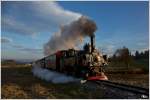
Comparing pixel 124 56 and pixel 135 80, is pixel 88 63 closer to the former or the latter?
pixel 135 80

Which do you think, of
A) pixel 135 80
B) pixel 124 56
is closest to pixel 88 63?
pixel 135 80

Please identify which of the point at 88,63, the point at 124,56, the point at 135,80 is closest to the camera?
the point at 88,63

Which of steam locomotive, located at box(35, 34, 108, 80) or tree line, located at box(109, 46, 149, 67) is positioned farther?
Answer: tree line, located at box(109, 46, 149, 67)

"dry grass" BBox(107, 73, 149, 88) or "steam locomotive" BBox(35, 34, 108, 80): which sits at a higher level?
"steam locomotive" BBox(35, 34, 108, 80)

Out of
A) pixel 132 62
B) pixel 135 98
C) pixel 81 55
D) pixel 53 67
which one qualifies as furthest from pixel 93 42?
pixel 132 62

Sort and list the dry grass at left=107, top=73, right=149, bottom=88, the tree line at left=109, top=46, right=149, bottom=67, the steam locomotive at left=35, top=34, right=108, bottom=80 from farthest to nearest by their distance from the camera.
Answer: the tree line at left=109, top=46, right=149, bottom=67 → the steam locomotive at left=35, top=34, right=108, bottom=80 → the dry grass at left=107, top=73, right=149, bottom=88

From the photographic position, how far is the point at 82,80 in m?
15.8

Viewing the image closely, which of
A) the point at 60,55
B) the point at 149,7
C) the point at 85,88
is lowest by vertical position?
the point at 85,88

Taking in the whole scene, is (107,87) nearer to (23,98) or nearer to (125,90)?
(125,90)

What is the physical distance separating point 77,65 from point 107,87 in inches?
187

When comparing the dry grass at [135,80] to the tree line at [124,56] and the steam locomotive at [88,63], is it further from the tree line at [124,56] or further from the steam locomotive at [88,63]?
the tree line at [124,56]

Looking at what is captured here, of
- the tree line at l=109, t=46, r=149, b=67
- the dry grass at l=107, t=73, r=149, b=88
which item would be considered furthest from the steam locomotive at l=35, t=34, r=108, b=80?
the tree line at l=109, t=46, r=149, b=67

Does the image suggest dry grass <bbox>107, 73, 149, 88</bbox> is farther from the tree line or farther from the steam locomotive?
the tree line

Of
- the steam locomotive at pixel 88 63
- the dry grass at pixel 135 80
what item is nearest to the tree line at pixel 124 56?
the dry grass at pixel 135 80
